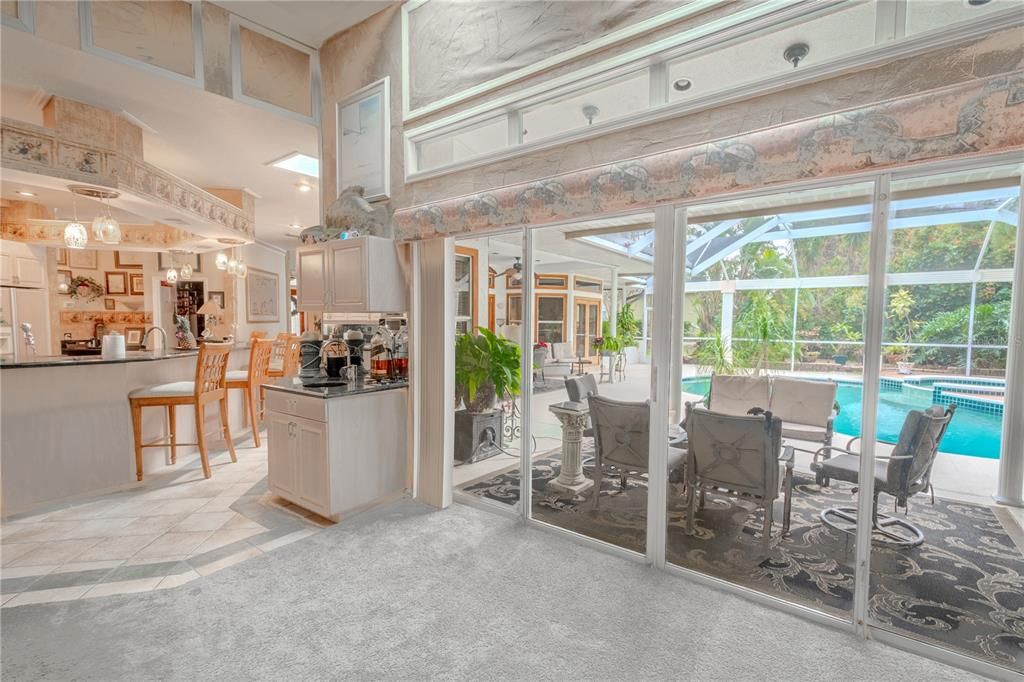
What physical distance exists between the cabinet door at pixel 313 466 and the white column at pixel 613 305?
2094mm

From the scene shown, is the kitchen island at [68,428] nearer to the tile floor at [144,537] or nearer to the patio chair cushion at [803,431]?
the tile floor at [144,537]

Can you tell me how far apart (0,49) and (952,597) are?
21.9ft

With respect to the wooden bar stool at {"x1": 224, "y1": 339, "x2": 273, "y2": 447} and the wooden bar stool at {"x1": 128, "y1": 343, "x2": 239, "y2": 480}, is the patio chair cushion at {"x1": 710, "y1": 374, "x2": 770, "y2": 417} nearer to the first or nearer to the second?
the wooden bar stool at {"x1": 128, "y1": 343, "x2": 239, "y2": 480}

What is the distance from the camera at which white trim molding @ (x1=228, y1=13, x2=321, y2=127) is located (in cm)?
379

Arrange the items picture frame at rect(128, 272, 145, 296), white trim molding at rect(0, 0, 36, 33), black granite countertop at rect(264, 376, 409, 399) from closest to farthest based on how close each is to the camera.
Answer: white trim molding at rect(0, 0, 36, 33) → black granite countertop at rect(264, 376, 409, 399) → picture frame at rect(128, 272, 145, 296)

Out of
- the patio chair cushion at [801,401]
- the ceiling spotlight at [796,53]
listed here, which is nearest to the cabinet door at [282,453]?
the patio chair cushion at [801,401]

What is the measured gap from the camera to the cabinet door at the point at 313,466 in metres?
3.19

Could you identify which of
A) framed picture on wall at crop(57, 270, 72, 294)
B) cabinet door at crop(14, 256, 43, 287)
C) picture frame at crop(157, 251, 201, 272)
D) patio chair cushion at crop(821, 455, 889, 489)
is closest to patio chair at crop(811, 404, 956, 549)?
patio chair cushion at crop(821, 455, 889, 489)

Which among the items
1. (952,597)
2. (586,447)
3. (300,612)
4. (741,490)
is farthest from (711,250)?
(300,612)

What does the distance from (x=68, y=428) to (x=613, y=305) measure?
14.4ft

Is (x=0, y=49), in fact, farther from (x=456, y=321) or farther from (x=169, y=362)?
(x=456, y=321)

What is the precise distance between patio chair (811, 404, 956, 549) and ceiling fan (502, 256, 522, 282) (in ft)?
7.30

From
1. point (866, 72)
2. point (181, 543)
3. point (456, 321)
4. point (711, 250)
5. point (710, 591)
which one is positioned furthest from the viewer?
point (456, 321)

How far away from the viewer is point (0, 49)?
3.10 m
